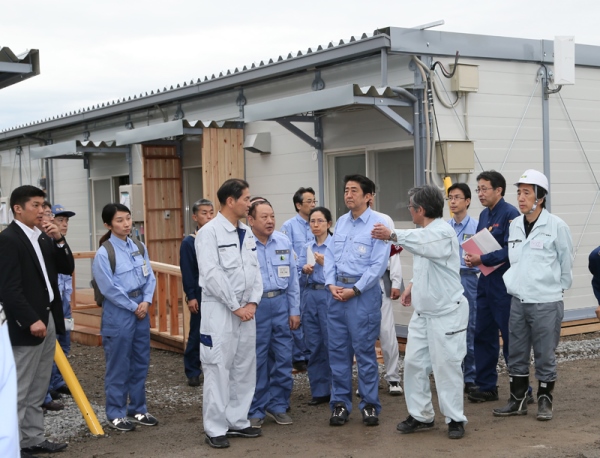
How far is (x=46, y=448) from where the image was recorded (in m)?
5.75

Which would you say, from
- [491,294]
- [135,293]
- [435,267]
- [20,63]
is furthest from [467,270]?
[20,63]

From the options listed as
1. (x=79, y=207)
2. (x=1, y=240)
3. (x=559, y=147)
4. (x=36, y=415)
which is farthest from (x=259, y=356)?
(x=79, y=207)

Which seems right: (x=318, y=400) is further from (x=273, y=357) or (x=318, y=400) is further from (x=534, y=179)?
(x=534, y=179)

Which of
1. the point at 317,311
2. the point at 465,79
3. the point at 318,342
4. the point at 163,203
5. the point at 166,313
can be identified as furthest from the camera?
the point at 163,203

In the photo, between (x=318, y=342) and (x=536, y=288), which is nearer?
(x=536, y=288)

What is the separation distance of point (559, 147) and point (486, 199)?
339 cm

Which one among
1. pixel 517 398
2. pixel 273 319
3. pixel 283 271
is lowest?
pixel 517 398

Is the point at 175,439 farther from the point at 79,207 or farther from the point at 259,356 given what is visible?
the point at 79,207

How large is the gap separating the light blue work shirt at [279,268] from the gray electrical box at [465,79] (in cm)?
326

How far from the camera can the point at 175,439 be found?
6.07 m

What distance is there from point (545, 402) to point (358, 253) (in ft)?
6.17

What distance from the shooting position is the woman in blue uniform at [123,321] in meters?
6.23

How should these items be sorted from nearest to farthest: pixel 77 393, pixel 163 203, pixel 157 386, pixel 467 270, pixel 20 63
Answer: pixel 20 63, pixel 77 393, pixel 467 270, pixel 157 386, pixel 163 203

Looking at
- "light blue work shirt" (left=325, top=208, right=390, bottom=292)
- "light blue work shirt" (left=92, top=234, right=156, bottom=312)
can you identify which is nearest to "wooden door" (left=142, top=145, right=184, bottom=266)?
"light blue work shirt" (left=92, top=234, right=156, bottom=312)
